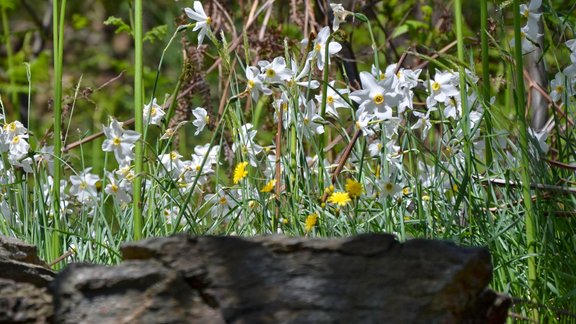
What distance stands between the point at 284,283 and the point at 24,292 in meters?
0.46

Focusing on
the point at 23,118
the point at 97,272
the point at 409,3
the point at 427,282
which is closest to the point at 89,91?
the point at 97,272

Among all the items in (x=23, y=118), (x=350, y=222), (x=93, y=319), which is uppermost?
(x=23, y=118)

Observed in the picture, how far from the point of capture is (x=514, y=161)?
8.45 feet

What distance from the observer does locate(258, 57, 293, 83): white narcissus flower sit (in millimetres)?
2484

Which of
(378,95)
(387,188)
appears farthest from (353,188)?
(378,95)

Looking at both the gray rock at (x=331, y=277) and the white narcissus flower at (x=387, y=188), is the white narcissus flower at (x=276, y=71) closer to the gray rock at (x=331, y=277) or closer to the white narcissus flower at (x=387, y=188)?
the white narcissus flower at (x=387, y=188)

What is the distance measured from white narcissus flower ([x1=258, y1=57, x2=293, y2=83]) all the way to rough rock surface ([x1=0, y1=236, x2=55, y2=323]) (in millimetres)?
976

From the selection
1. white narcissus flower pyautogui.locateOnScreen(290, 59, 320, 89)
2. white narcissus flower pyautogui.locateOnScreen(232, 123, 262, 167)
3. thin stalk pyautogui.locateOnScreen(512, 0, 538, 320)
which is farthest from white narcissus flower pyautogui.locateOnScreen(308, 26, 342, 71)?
thin stalk pyautogui.locateOnScreen(512, 0, 538, 320)

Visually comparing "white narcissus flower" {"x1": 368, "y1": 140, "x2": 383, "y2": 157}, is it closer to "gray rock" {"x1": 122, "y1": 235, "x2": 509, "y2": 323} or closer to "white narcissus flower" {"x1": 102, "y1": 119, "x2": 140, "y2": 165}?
"white narcissus flower" {"x1": 102, "y1": 119, "x2": 140, "y2": 165}

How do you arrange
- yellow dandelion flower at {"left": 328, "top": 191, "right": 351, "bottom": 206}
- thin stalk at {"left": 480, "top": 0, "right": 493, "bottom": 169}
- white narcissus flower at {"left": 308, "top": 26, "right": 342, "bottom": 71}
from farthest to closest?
white narcissus flower at {"left": 308, "top": 26, "right": 342, "bottom": 71}, yellow dandelion flower at {"left": 328, "top": 191, "right": 351, "bottom": 206}, thin stalk at {"left": 480, "top": 0, "right": 493, "bottom": 169}

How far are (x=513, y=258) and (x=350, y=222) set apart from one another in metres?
0.47

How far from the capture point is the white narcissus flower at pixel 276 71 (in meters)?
2.48

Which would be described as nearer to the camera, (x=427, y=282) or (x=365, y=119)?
(x=427, y=282)

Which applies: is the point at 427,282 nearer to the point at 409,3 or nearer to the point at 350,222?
the point at 350,222
